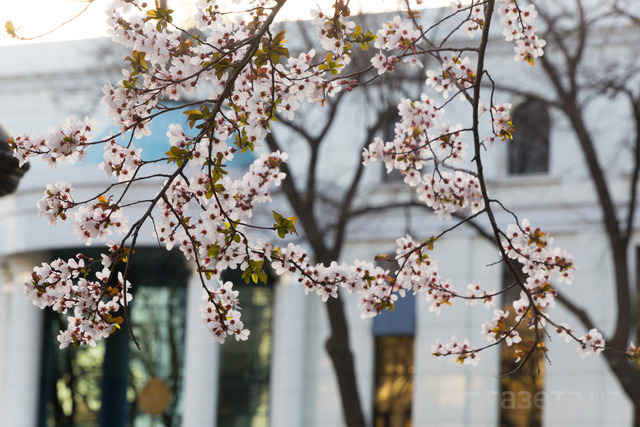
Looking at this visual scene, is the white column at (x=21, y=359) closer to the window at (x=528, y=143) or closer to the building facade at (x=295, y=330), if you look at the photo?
the building facade at (x=295, y=330)

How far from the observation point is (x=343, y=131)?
26.0 meters

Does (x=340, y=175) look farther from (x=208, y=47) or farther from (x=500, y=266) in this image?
(x=208, y=47)

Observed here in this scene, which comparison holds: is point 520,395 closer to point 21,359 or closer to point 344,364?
point 344,364

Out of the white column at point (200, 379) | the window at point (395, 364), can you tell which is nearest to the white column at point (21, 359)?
the white column at point (200, 379)

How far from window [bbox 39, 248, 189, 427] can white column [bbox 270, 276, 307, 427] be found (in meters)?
2.40

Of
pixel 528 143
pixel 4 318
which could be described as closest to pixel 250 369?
pixel 4 318

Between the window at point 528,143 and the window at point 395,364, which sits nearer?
the window at point 528,143

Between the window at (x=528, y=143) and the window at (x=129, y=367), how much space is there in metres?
7.69

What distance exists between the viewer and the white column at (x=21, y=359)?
2702cm

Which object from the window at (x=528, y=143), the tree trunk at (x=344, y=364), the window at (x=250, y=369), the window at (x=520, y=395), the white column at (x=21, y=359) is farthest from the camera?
the white column at (x=21, y=359)

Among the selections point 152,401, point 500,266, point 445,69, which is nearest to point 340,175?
point 500,266

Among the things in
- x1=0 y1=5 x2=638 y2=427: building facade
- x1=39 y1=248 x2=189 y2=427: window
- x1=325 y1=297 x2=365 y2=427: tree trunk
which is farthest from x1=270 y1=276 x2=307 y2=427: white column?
x1=325 y1=297 x2=365 y2=427: tree trunk

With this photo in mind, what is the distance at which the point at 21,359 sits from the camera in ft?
89.4

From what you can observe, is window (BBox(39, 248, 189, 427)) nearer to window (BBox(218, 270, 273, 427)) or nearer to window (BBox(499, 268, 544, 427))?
window (BBox(218, 270, 273, 427))
